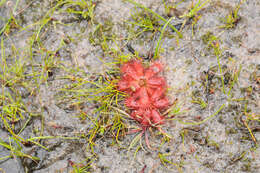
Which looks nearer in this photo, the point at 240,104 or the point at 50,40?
the point at 240,104

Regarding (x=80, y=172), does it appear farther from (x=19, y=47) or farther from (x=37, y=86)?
(x=19, y=47)

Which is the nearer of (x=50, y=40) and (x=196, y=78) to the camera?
(x=196, y=78)

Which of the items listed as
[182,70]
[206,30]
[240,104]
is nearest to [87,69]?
[182,70]

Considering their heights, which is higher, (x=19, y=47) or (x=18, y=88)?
(x=19, y=47)

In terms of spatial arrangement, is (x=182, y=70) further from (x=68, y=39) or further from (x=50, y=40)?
(x=50, y=40)

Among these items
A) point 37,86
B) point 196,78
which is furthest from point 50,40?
point 196,78

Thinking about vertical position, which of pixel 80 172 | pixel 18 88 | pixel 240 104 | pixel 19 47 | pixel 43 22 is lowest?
pixel 80 172
